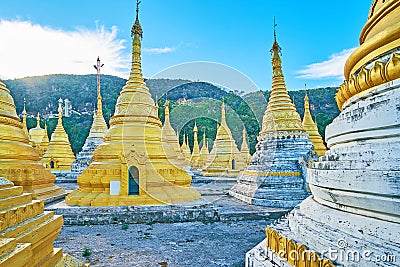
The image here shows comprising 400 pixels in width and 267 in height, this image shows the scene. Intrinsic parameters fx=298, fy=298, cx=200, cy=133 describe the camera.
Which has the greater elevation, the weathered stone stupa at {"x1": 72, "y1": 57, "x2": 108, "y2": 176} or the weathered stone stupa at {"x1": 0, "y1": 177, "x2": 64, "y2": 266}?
the weathered stone stupa at {"x1": 72, "y1": 57, "x2": 108, "y2": 176}

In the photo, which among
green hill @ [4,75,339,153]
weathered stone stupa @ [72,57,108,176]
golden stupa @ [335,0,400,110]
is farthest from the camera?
green hill @ [4,75,339,153]

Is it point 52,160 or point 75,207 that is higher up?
point 52,160

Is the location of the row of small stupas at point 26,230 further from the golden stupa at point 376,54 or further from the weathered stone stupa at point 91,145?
the weathered stone stupa at point 91,145

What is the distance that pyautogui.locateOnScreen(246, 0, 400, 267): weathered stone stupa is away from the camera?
12.5ft

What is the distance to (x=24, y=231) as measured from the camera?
4129 millimetres

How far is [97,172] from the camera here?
12727 millimetres

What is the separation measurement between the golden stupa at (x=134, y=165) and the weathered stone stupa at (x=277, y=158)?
3.24 metres

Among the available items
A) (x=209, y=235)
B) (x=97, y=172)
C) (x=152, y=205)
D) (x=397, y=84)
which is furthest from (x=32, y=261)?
(x=97, y=172)

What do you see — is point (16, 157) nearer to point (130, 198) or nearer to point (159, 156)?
point (130, 198)

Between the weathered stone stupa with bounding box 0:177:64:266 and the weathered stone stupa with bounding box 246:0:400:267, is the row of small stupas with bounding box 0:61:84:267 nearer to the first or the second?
the weathered stone stupa with bounding box 0:177:64:266

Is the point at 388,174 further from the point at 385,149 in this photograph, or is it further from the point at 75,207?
the point at 75,207

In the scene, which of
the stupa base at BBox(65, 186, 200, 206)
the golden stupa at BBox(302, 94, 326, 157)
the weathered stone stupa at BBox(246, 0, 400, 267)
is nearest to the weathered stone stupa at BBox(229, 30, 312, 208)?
the stupa base at BBox(65, 186, 200, 206)

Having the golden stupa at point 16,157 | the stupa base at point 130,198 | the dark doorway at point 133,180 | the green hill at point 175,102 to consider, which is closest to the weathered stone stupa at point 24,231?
the stupa base at point 130,198

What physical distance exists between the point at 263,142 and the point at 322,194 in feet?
36.9
